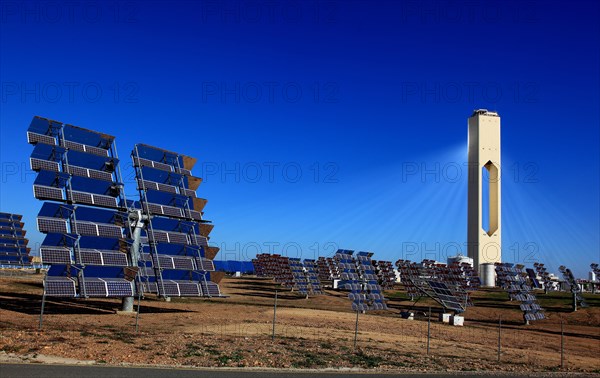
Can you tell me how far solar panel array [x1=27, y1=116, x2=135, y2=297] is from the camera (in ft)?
74.4

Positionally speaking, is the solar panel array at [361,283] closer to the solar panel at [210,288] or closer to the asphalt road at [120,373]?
the solar panel at [210,288]

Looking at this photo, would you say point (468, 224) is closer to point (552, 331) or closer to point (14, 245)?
point (552, 331)

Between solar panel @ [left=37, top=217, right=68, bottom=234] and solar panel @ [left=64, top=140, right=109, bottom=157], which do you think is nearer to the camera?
solar panel @ [left=37, top=217, right=68, bottom=234]

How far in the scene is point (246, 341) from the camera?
1873cm

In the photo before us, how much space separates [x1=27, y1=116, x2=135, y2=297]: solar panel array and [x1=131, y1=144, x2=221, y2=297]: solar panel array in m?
1.57

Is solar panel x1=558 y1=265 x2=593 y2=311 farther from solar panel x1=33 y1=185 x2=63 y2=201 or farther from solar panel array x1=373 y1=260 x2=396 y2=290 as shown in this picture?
solar panel x1=33 y1=185 x2=63 y2=201

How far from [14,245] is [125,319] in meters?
43.5

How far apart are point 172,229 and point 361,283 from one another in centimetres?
1938

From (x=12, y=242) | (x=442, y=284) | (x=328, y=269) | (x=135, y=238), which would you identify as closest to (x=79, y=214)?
(x=135, y=238)

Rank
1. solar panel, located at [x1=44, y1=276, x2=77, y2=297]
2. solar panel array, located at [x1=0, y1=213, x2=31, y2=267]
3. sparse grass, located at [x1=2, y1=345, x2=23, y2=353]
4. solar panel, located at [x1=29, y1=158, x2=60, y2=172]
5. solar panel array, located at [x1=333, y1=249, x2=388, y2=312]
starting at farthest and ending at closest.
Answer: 1. solar panel array, located at [x1=0, y1=213, x2=31, y2=267]
2. solar panel array, located at [x1=333, y1=249, x2=388, y2=312]
3. solar panel, located at [x1=29, y1=158, x2=60, y2=172]
4. solar panel, located at [x1=44, y1=276, x2=77, y2=297]
5. sparse grass, located at [x1=2, y1=345, x2=23, y2=353]

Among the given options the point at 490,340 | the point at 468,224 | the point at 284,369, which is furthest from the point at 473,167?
the point at 284,369

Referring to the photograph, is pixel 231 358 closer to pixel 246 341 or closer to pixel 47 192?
pixel 246 341

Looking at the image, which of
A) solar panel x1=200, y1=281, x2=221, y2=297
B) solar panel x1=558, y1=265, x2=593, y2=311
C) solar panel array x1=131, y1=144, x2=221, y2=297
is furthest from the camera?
solar panel x1=558, y1=265, x2=593, y2=311

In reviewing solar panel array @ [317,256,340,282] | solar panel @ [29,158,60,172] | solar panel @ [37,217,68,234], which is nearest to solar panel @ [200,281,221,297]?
solar panel @ [37,217,68,234]
